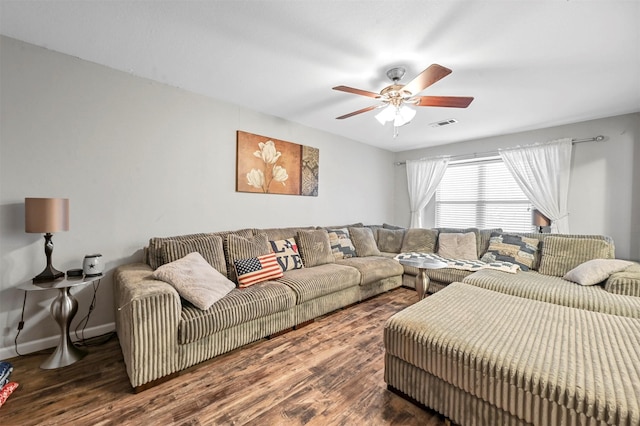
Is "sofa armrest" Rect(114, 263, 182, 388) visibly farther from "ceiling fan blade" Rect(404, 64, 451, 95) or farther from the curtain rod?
the curtain rod

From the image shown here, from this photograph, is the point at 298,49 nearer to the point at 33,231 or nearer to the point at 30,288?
the point at 33,231

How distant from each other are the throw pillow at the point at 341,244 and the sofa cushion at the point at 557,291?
5.06 ft

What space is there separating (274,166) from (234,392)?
2.54 meters

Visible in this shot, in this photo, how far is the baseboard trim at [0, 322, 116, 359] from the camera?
191 cm

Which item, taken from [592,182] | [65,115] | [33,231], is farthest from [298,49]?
[592,182]

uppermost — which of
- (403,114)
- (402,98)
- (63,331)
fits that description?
(402,98)

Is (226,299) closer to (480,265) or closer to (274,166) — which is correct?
(274,166)

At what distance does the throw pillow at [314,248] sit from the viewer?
3.18 meters

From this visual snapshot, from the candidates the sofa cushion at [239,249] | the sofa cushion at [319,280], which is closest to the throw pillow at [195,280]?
the sofa cushion at [239,249]

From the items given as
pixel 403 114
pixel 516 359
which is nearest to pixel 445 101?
pixel 403 114

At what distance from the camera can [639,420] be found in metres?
0.87

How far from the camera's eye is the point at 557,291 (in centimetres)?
226

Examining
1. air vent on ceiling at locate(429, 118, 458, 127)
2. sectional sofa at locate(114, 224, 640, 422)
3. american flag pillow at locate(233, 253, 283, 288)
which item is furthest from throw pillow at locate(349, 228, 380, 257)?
air vent on ceiling at locate(429, 118, 458, 127)

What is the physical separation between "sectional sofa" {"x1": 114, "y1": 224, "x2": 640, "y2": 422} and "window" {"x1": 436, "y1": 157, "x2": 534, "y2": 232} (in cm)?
84
